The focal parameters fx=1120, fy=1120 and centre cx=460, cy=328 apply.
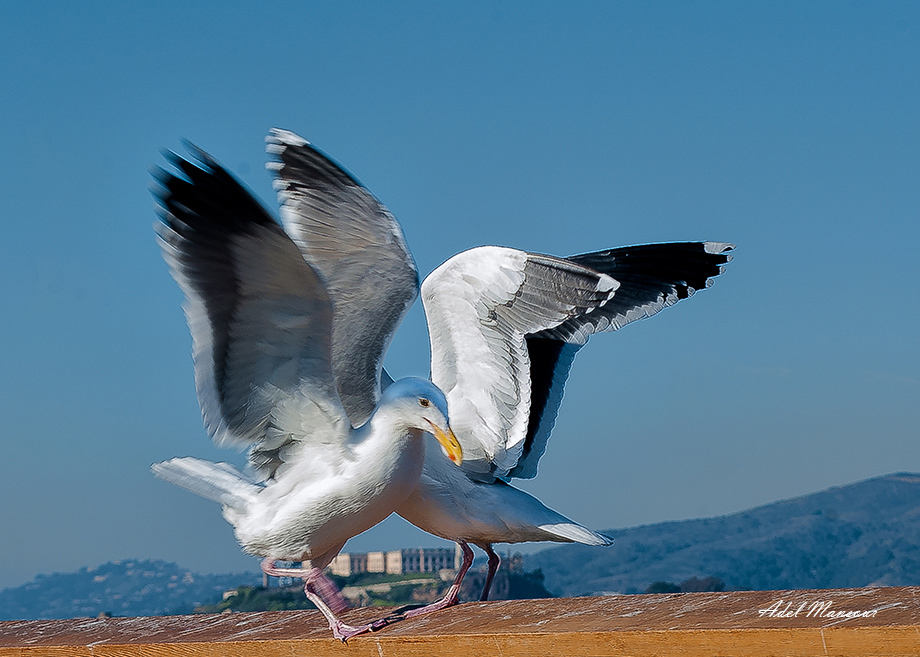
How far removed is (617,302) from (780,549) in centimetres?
11675

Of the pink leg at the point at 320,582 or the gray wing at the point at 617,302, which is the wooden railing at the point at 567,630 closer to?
the pink leg at the point at 320,582

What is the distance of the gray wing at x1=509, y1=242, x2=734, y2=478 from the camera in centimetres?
687

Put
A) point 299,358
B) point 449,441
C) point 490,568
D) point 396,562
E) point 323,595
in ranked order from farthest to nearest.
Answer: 1. point 396,562
2. point 490,568
3. point 299,358
4. point 449,441
5. point 323,595

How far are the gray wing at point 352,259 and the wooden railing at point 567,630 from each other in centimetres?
157

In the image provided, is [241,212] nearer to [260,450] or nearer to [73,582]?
[260,450]

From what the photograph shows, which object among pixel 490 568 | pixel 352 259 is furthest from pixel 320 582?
pixel 352 259

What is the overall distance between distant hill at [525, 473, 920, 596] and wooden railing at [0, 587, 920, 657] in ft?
303

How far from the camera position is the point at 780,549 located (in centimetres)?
11669

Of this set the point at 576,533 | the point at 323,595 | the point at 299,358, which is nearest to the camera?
the point at 323,595

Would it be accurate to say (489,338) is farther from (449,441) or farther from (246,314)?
(246,314)

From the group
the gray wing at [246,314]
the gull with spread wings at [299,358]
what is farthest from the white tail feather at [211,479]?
the gray wing at [246,314]

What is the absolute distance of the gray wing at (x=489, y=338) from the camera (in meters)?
6.21

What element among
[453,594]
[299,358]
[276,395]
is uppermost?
[299,358]

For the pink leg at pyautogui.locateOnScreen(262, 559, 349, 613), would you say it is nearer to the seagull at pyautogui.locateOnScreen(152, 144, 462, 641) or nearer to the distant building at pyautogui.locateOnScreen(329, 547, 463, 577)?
the seagull at pyautogui.locateOnScreen(152, 144, 462, 641)
